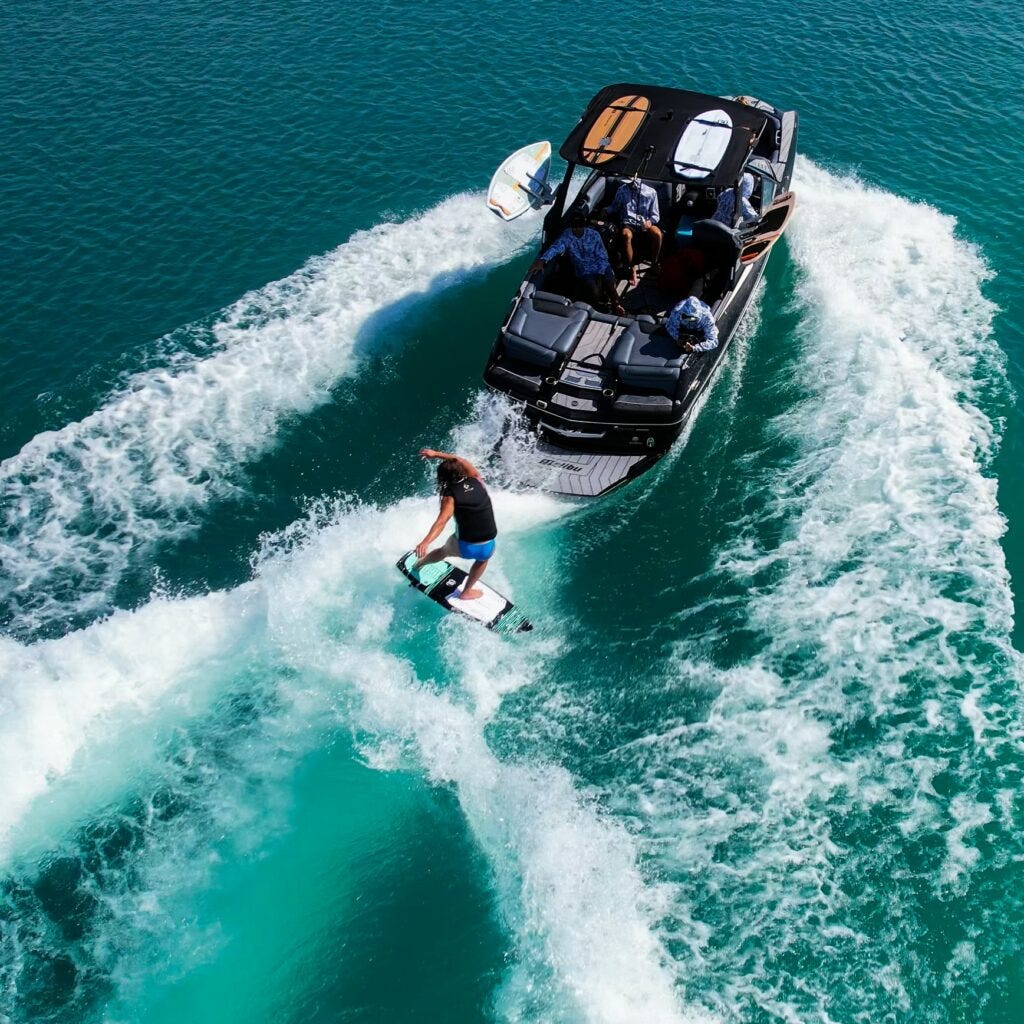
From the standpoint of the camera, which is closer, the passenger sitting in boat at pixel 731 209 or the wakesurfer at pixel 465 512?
the wakesurfer at pixel 465 512

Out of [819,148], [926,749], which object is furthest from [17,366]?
[819,148]

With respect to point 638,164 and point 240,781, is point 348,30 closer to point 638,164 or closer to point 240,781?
point 638,164

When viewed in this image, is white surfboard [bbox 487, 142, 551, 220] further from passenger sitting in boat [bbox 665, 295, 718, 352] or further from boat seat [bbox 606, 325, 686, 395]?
passenger sitting in boat [bbox 665, 295, 718, 352]

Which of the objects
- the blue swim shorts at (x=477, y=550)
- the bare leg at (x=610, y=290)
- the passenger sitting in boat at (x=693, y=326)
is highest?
the passenger sitting in boat at (x=693, y=326)

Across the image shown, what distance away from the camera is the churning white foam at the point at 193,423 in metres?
13.8

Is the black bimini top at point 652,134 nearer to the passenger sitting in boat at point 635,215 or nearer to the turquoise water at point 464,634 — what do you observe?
the passenger sitting in boat at point 635,215

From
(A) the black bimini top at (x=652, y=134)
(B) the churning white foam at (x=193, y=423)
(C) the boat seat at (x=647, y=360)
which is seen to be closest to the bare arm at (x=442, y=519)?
(C) the boat seat at (x=647, y=360)

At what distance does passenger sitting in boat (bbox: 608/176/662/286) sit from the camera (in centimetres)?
1596

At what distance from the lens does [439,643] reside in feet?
39.3

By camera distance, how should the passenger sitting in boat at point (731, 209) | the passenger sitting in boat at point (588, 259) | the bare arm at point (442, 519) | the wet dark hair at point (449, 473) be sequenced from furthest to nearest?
the passenger sitting in boat at point (731, 209) → the passenger sitting in boat at point (588, 259) → the bare arm at point (442, 519) → the wet dark hair at point (449, 473)

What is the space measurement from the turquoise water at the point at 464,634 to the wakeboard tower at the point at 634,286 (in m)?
0.89

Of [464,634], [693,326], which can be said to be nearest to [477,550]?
[464,634]

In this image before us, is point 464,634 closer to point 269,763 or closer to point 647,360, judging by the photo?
point 269,763

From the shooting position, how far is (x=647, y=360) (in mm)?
13930
